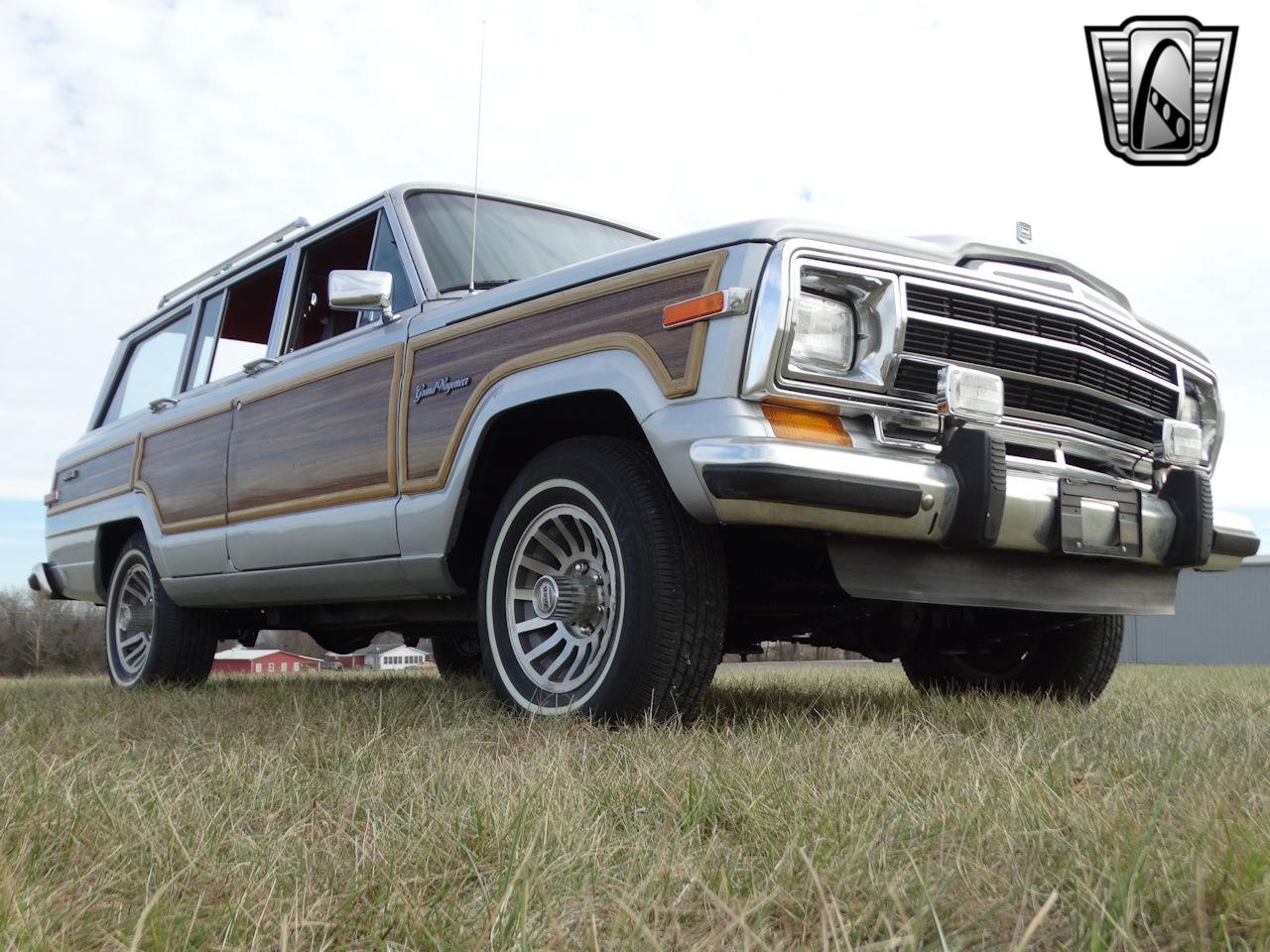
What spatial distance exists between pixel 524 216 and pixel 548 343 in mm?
1482

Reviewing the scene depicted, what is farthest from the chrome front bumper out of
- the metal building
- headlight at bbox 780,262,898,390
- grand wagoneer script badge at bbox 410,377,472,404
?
the metal building

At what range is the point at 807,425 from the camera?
288cm

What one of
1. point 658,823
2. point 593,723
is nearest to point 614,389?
point 593,723

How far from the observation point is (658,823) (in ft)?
5.86

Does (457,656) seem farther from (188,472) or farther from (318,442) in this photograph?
(318,442)

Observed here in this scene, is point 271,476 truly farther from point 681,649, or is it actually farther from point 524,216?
point 681,649

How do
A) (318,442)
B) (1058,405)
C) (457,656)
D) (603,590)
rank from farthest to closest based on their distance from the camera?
1. (457,656)
2. (318,442)
3. (1058,405)
4. (603,590)

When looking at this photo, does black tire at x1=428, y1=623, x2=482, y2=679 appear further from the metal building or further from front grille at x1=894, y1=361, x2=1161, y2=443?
the metal building

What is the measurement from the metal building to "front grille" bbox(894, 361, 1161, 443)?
28.5 meters

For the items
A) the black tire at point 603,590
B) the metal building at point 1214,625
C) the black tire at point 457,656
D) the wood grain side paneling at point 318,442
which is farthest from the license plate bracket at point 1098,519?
the metal building at point 1214,625

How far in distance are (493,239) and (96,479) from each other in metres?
3.16

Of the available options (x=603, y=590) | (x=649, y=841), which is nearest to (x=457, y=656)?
(x=603, y=590)

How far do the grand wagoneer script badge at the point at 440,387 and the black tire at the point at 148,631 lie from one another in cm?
238

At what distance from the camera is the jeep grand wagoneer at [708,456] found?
2.90 m
